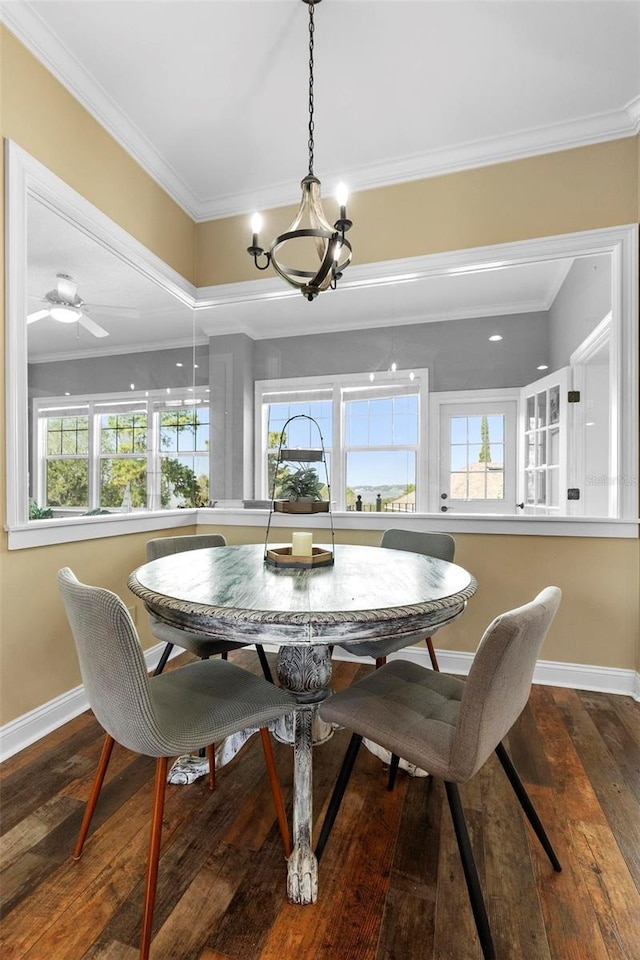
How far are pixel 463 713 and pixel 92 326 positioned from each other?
228cm

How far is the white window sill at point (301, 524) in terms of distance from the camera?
6.70 ft

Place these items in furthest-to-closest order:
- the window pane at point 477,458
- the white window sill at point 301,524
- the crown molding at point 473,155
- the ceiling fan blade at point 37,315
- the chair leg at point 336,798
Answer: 1. the window pane at point 477,458
2. the crown molding at point 473,155
3. the white window sill at point 301,524
4. the ceiling fan blade at point 37,315
5. the chair leg at point 336,798

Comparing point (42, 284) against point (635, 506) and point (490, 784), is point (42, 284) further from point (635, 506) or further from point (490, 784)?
point (635, 506)

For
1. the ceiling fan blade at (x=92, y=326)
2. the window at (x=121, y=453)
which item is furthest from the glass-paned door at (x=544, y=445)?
the ceiling fan blade at (x=92, y=326)

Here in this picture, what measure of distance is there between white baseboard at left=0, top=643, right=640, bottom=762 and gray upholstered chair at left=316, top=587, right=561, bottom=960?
97cm

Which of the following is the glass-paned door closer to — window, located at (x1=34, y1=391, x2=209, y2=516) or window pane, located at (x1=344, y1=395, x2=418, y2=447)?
window pane, located at (x1=344, y1=395, x2=418, y2=447)

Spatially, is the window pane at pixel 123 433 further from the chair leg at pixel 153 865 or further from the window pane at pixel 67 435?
the chair leg at pixel 153 865

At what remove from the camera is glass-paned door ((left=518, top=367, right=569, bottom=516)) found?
2576 mm

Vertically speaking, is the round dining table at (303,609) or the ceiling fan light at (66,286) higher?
the ceiling fan light at (66,286)

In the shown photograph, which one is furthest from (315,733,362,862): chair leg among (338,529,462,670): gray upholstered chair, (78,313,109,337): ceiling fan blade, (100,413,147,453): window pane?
(78,313,109,337): ceiling fan blade

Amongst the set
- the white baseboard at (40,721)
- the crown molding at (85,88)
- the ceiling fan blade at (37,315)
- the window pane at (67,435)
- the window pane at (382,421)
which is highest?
the crown molding at (85,88)

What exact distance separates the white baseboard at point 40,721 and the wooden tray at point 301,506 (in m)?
1.36

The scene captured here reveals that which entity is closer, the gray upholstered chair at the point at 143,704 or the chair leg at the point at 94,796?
the gray upholstered chair at the point at 143,704

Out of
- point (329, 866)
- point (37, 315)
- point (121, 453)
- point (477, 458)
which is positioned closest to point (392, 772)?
point (329, 866)
